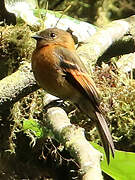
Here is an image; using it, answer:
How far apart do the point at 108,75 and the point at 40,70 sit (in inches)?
24.1

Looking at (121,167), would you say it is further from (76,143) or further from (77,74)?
(77,74)

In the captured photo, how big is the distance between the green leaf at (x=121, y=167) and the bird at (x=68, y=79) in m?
0.31

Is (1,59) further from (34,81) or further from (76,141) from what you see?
(76,141)

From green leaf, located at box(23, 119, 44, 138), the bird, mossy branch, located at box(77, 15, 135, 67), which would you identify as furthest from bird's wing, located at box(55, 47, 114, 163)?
→ green leaf, located at box(23, 119, 44, 138)

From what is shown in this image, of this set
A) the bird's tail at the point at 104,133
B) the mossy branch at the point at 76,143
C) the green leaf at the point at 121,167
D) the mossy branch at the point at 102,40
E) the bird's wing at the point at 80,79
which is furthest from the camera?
the mossy branch at the point at 102,40

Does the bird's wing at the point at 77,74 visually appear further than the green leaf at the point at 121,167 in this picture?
Yes

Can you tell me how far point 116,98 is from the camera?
320 cm

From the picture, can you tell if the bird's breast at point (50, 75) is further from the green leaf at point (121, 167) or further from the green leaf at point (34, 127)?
the green leaf at point (121, 167)

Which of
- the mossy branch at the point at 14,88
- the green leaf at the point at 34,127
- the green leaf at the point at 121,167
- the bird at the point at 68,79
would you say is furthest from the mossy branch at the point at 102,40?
the green leaf at the point at 121,167

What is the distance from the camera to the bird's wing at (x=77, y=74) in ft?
9.34

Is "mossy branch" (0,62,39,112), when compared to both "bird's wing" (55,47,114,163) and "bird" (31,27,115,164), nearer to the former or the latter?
"bird" (31,27,115,164)

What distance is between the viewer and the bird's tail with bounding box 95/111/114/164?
→ 2.59 m

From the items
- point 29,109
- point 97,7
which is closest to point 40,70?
point 29,109

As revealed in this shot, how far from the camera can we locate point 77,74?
2916 millimetres
